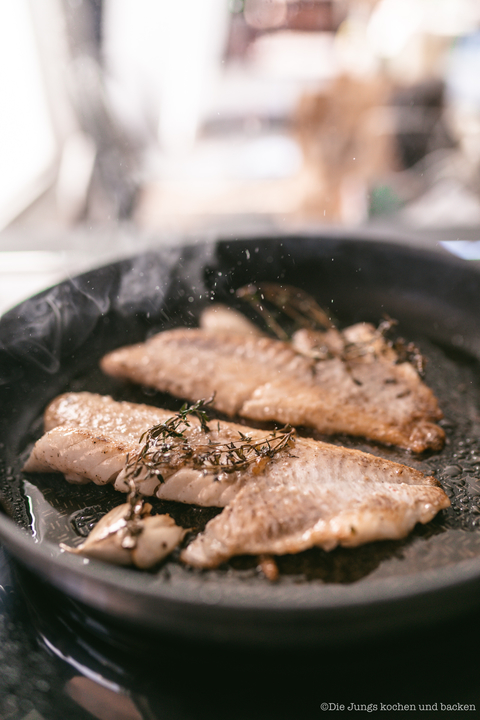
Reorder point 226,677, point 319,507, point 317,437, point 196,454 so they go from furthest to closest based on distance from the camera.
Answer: point 317,437
point 196,454
point 319,507
point 226,677

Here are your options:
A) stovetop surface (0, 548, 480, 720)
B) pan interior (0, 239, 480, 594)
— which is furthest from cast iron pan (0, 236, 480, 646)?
stovetop surface (0, 548, 480, 720)

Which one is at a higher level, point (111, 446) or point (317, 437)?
point (111, 446)

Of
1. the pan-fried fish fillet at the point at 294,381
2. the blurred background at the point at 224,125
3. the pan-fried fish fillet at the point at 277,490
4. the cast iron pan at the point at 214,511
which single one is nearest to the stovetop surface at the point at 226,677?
the cast iron pan at the point at 214,511

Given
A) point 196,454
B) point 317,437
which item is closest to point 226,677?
point 196,454

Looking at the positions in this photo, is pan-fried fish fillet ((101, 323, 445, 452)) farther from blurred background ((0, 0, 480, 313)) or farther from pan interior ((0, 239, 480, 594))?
blurred background ((0, 0, 480, 313))

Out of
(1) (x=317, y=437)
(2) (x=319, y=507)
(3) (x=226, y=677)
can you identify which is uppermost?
(2) (x=319, y=507)

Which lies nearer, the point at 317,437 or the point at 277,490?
the point at 277,490

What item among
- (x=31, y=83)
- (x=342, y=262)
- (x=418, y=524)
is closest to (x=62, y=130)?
(x=31, y=83)

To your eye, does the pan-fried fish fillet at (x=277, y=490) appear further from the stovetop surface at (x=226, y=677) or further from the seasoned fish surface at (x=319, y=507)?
the stovetop surface at (x=226, y=677)

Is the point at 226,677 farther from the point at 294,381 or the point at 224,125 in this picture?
the point at 224,125
